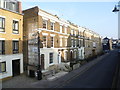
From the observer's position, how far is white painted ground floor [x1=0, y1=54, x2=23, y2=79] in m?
13.9

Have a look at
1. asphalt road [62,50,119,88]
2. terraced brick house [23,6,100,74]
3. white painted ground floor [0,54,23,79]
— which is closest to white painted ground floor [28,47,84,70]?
terraced brick house [23,6,100,74]

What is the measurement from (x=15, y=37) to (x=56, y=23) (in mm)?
8365

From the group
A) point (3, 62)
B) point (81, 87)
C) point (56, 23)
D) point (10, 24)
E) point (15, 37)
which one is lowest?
point (81, 87)

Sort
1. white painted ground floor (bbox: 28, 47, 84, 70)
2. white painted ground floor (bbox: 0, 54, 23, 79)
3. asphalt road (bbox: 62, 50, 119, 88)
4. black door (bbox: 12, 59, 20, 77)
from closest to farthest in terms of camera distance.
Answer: asphalt road (bbox: 62, 50, 119, 88) < white painted ground floor (bbox: 0, 54, 23, 79) < black door (bbox: 12, 59, 20, 77) < white painted ground floor (bbox: 28, 47, 84, 70)

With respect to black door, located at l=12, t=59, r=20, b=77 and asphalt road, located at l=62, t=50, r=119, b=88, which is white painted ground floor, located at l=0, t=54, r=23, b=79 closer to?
black door, located at l=12, t=59, r=20, b=77

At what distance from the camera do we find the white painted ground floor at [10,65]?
13.9m

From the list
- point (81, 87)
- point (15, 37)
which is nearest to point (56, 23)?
point (15, 37)

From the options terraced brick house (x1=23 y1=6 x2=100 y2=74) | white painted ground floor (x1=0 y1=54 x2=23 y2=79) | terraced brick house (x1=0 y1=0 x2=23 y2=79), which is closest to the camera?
white painted ground floor (x1=0 y1=54 x2=23 y2=79)

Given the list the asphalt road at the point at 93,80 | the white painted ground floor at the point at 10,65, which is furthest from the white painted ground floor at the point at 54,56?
the asphalt road at the point at 93,80

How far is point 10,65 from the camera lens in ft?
48.6

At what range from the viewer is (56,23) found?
20688 millimetres

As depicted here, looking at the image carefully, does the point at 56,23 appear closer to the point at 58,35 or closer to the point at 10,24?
the point at 58,35

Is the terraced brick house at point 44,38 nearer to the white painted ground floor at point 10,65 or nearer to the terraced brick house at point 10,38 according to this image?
the terraced brick house at point 10,38

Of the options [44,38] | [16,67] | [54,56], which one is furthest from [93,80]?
[16,67]
